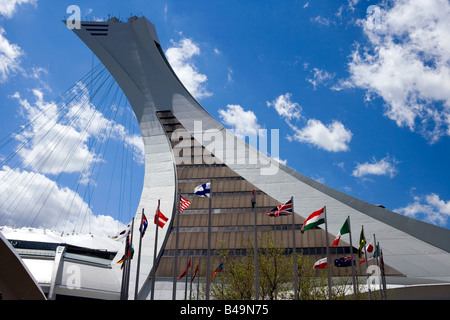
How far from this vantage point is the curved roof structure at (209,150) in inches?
1426

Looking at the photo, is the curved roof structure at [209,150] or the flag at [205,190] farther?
the curved roof structure at [209,150]

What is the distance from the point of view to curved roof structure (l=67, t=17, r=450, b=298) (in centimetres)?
3622

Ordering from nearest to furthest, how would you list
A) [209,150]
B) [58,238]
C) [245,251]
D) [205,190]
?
[205,190] → [245,251] → [58,238] → [209,150]

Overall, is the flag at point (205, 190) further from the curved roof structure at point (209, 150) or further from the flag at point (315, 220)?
the curved roof structure at point (209, 150)

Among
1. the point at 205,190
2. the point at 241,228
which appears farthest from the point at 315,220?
the point at 241,228

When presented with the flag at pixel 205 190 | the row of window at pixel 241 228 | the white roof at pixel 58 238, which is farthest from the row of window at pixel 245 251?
the flag at pixel 205 190

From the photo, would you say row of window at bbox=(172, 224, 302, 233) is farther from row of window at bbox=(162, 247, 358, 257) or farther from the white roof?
the white roof

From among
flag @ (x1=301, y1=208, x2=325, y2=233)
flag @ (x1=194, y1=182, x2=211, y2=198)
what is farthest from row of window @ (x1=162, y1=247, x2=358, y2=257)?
flag @ (x1=301, y1=208, x2=325, y2=233)

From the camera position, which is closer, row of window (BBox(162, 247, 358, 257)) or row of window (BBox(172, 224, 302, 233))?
row of window (BBox(162, 247, 358, 257))

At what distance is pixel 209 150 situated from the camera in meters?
49.0

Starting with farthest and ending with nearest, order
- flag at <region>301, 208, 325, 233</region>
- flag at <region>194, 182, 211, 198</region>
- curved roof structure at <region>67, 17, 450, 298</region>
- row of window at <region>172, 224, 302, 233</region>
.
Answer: row of window at <region>172, 224, 302, 233</region> → curved roof structure at <region>67, 17, 450, 298</region> → flag at <region>194, 182, 211, 198</region> → flag at <region>301, 208, 325, 233</region>

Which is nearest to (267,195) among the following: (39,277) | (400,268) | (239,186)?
(239,186)

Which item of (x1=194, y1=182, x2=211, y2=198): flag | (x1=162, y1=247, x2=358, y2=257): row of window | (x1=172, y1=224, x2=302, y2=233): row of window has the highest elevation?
(x1=172, y1=224, x2=302, y2=233): row of window

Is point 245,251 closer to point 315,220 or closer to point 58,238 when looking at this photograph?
point 315,220
